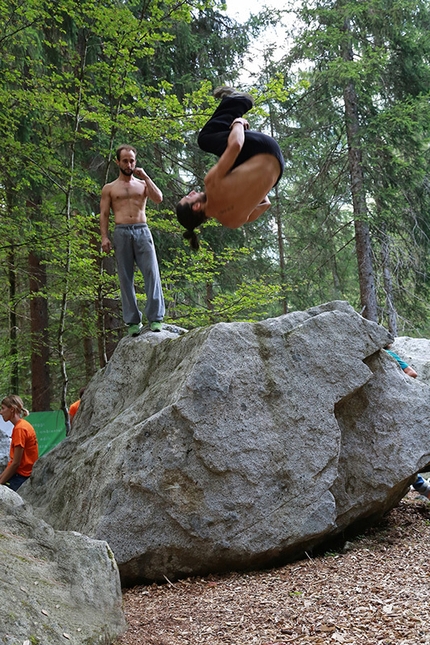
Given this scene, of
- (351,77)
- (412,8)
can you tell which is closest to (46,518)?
(351,77)

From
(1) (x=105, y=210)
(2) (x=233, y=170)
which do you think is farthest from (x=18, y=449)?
(2) (x=233, y=170)

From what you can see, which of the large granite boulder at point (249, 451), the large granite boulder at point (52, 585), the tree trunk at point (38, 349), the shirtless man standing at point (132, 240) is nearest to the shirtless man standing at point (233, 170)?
the large granite boulder at point (249, 451)

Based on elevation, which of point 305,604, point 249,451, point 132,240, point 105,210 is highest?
point 105,210

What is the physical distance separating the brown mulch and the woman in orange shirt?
263 cm

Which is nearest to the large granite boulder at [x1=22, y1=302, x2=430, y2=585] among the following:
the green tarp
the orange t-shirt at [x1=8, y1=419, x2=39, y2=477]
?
the orange t-shirt at [x1=8, y1=419, x2=39, y2=477]

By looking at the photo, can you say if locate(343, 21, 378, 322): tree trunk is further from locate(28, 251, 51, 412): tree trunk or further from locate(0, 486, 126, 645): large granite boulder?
locate(0, 486, 126, 645): large granite boulder

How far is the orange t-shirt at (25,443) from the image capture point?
6.66m

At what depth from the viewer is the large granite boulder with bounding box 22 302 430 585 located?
475cm

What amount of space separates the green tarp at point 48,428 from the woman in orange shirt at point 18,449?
3067 mm

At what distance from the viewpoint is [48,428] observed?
1026cm

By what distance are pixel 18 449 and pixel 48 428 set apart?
361 cm

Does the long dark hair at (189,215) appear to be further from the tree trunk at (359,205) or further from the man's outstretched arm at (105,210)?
the tree trunk at (359,205)

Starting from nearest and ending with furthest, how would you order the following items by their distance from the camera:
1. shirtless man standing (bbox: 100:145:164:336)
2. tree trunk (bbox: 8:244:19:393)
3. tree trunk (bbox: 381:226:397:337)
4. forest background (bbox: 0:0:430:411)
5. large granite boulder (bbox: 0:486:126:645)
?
large granite boulder (bbox: 0:486:126:645)
shirtless man standing (bbox: 100:145:164:336)
forest background (bbox: 0:0:430:411)
tree trunk (bbox: 8:244:19:393)
tree trunk (bbox: 381:226:397:337)

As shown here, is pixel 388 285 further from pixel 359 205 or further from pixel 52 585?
pixel 52 585
